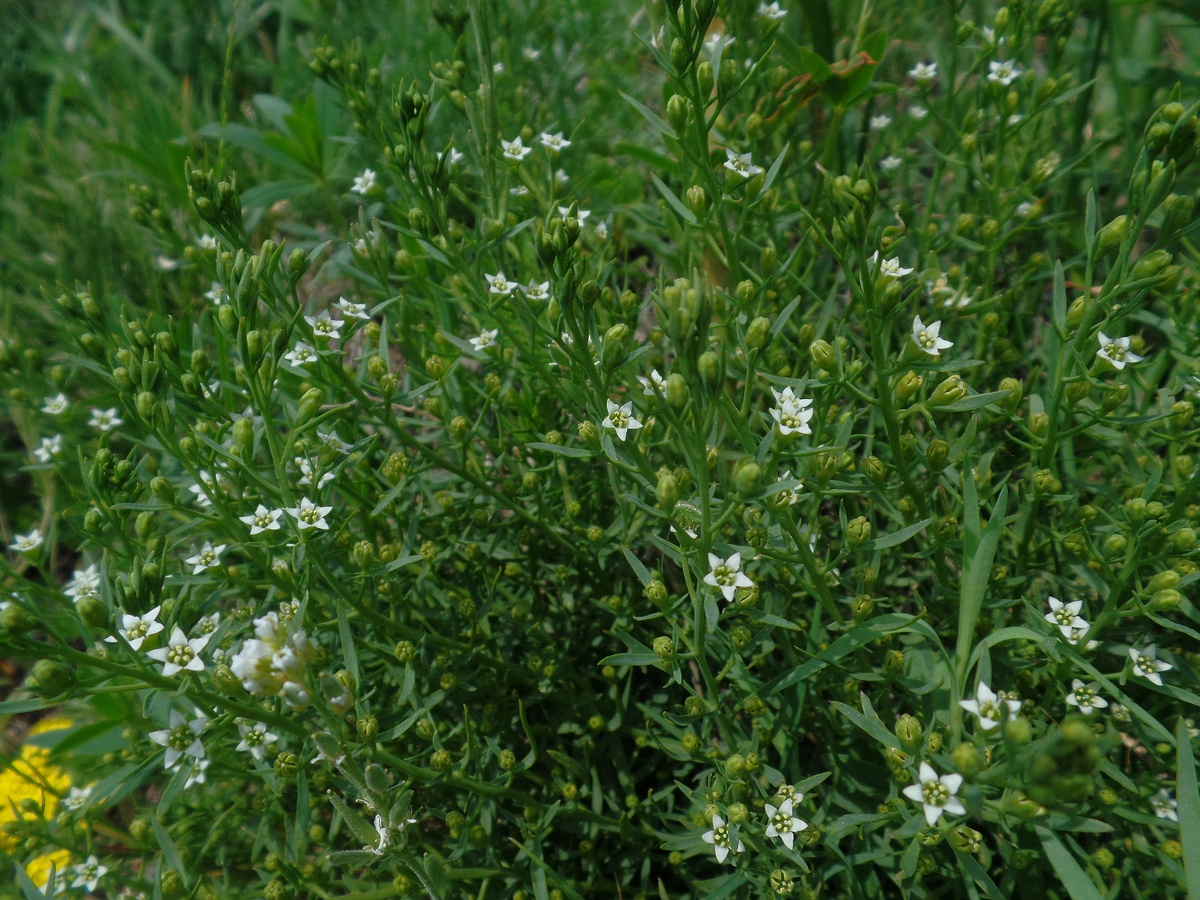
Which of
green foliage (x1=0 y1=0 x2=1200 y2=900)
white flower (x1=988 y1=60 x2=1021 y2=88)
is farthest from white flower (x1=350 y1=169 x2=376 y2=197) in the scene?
white flower (x1=988 y1=60 x2=1021 y2=88)

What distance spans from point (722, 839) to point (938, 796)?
2.21 feet

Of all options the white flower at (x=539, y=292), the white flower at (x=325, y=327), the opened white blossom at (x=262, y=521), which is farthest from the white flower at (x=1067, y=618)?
the white flower at (x=325, y=327)

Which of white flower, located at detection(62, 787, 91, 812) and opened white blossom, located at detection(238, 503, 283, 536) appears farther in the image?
white flower, located at detection(62, 787, 91, 812)

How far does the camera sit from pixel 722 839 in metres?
2.21

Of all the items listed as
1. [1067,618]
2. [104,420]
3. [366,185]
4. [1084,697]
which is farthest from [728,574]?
[104,420]

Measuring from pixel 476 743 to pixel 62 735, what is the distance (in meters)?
1.61

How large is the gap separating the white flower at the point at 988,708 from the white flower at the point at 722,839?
0.68 metres

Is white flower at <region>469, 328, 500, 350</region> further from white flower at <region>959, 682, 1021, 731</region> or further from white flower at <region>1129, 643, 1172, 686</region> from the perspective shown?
white flower at <region>1129, 643, 1172, 686</region>

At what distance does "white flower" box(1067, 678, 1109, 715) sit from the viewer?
2.16m

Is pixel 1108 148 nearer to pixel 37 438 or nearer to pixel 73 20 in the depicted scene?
pixel 37 438

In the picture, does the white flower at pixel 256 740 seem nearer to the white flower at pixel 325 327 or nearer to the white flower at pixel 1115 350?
the white flower at pixel 325 327

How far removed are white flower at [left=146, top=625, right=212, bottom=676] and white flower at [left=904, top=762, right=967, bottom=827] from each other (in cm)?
158

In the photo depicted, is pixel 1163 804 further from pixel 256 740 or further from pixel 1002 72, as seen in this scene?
pixel 256 740

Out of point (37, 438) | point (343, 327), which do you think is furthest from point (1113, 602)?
point (37, 438)
